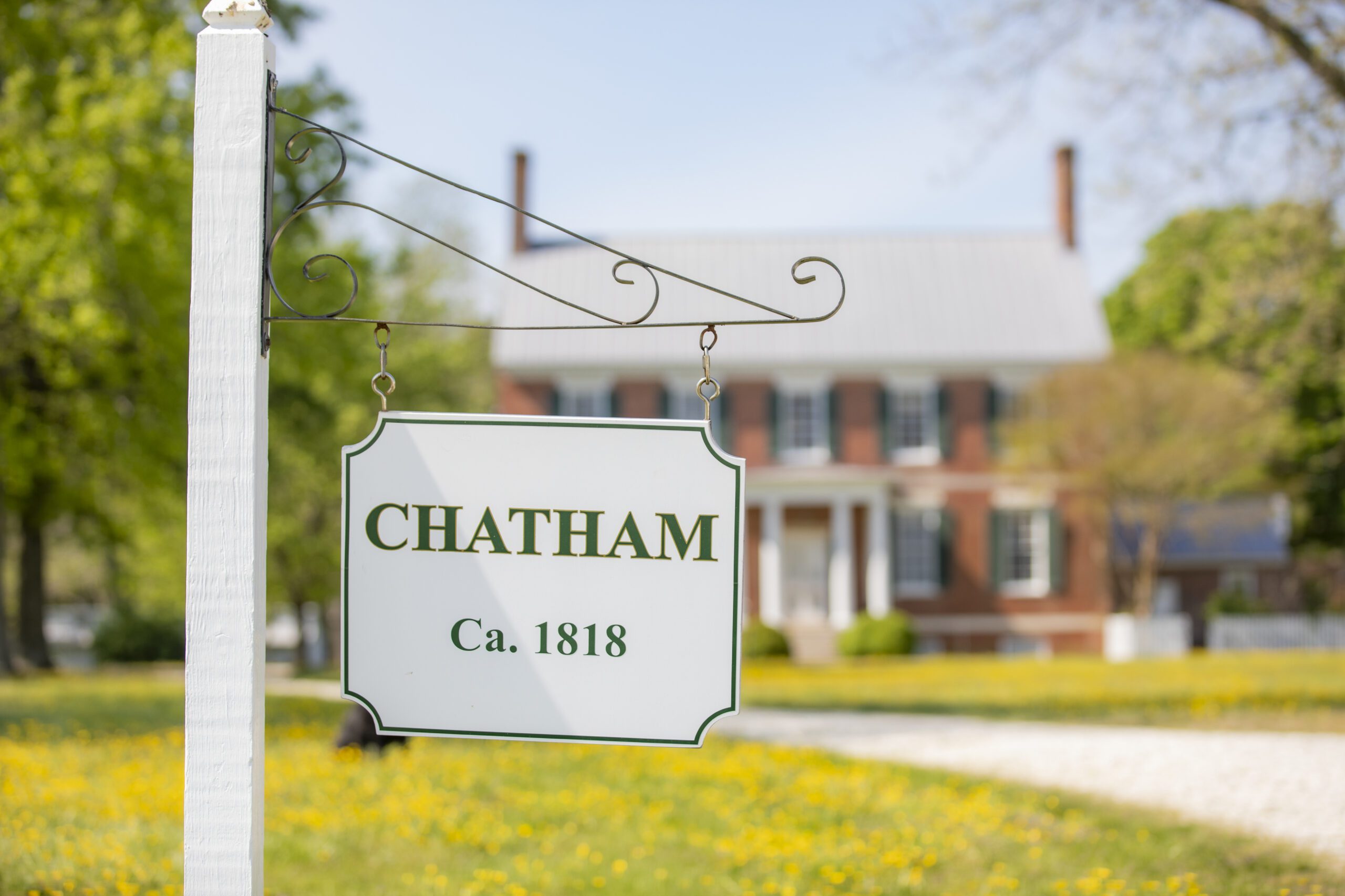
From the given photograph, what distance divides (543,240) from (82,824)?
26.6 meters

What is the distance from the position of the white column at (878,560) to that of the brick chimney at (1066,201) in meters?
8.61

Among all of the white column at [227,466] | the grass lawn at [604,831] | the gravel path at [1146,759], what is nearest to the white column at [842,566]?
the gravel path at [1146,759]

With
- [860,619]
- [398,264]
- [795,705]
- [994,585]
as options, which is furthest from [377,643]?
[994,585]

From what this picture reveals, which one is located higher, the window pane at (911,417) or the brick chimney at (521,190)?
the brick chimney at (521,190)

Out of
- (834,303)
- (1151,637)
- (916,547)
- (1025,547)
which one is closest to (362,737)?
(834,303)

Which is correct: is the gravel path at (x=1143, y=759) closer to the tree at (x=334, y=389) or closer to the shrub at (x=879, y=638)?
the tree at (x=334, y=389)

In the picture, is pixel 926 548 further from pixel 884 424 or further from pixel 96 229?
pixel 96 229

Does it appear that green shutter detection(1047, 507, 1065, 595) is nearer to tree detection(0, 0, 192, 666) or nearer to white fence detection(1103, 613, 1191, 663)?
white fence detection(1103, 613, 1191, 663)

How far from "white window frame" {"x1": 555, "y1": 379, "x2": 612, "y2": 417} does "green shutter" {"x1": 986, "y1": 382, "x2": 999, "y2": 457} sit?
8916 millimetres

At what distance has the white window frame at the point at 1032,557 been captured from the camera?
27375 millimetres

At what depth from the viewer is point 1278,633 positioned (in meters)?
26.8

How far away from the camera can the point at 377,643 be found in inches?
112

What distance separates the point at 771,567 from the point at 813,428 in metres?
3.61

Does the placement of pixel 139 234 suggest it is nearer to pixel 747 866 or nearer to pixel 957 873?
pixel 747 866
